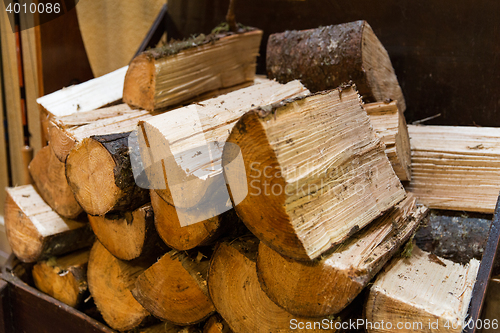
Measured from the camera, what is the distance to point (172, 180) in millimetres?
1162

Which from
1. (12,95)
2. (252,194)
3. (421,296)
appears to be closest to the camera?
(252,194)

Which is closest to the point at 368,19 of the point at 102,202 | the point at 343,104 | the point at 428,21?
the point at 428,21

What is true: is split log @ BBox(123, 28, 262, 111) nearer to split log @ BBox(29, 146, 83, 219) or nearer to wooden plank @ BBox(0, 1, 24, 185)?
split log @ BBox(29, 146, 83, 219)

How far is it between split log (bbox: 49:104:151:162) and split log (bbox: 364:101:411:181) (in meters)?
1.02

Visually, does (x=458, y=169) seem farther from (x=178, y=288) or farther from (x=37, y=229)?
(x=37, y=229)

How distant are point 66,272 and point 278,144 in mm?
1446

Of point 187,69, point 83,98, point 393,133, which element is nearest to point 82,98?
point 83,98

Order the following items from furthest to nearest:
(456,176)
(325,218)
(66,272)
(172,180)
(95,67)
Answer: (95,67)
(66,272)
(456,176)
(172,180)
(325,218)

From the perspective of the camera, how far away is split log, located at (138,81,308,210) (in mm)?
1140

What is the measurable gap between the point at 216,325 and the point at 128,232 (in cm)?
48

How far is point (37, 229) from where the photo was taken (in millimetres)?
1864

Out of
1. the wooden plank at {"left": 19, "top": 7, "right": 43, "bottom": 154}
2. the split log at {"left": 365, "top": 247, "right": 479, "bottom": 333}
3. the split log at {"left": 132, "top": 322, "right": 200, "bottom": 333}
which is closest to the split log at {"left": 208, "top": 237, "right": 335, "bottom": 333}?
the split log at {"left": 365, "top": 247, "right": 479, "bottom": 333}

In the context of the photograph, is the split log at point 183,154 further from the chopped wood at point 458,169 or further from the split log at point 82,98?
the chopped wood at point 458,169

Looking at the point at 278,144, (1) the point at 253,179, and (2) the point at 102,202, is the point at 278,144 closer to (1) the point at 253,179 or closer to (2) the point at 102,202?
(1) the point at 253,179
